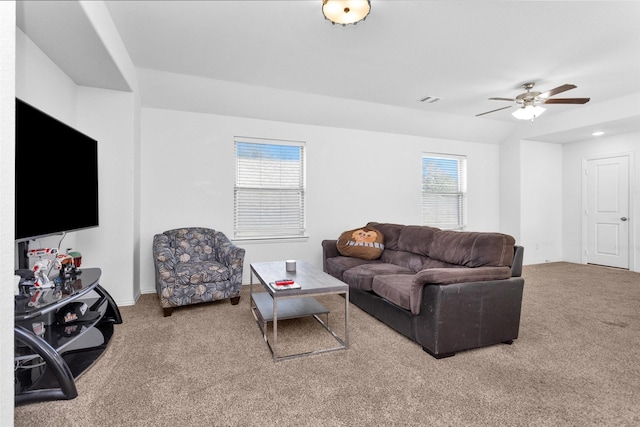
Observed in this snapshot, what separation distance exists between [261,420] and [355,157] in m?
4.32

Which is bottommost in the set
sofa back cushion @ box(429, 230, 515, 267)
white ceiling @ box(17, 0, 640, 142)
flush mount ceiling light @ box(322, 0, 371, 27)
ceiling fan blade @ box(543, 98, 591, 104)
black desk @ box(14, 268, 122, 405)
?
black desk @ box(14, 268, 122, 405)

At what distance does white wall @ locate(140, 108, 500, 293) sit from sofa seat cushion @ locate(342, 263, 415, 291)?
159 cm

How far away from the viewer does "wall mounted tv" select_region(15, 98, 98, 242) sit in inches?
73.8

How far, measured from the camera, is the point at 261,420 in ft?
5.48

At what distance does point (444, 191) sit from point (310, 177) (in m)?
2.82

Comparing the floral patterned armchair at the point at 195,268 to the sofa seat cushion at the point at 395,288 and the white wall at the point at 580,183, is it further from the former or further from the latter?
the white wall at the point at 580,183

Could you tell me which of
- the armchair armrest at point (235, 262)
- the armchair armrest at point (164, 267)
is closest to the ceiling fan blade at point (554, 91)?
the armchair armrest at point (235, 262)

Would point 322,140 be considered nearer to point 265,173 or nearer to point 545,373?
point 265,173

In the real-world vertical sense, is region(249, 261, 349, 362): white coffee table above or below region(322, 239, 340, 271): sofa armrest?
below

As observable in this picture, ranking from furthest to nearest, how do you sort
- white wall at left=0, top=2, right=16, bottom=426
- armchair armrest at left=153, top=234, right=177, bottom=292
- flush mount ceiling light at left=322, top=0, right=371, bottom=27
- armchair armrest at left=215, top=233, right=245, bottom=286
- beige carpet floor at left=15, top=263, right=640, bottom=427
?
armchair armrest at left=215, top=233, right=245, bottom=286, armchair armrest at left=153, top=234, right=177, bottom=292, flush mount ceiling light at left=322, top=0, right=371, bottom=27, beige carpet floor at left=15, top=263, right=640, bottom=427, white wall at left=0, top=2, right=16, bottom=426

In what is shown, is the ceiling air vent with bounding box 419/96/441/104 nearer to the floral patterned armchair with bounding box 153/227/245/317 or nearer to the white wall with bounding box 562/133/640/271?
the floral patterned armchair with bounding box 153/227/245/317

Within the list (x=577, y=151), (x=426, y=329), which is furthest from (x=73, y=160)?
(x=577, y=151)

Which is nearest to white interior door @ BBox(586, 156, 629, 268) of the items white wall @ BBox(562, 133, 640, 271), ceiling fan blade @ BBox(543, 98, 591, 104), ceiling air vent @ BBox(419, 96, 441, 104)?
white wall @ BBox(562, 133, 640, 271)

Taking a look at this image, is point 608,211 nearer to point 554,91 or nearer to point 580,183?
point 580,183
